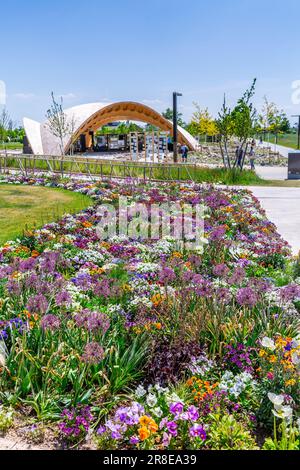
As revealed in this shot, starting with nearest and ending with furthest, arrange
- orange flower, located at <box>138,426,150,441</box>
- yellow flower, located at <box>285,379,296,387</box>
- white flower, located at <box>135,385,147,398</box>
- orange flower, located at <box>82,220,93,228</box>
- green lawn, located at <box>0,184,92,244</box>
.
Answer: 1. orange flower, located at <box>138,426,150,441</box>
2. yellow flower, located at <box>285,379,296,387</box>
3. white flower, located at <box>135,385,147,398</box>
4. orange flower, located at <box>82,220,93,228</box>
5. green lawn, located at <box>0,184,92,244</box>

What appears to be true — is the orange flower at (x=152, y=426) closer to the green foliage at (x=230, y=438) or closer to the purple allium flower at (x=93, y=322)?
the green foliage at (x=230, y=438)

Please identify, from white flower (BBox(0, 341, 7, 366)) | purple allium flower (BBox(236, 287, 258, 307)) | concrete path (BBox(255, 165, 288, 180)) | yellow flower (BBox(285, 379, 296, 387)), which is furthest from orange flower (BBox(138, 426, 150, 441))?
concrete path (BBox(255, 165, 288, 180))

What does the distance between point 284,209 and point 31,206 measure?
6.37 meters

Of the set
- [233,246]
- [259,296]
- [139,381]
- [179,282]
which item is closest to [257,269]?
[233,246]

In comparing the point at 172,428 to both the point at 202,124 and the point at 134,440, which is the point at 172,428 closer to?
the point at 134,440

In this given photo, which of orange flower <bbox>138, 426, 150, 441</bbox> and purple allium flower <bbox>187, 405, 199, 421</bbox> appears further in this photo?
purple allium flower <bbox>187, 405, 199, 421</bbox>

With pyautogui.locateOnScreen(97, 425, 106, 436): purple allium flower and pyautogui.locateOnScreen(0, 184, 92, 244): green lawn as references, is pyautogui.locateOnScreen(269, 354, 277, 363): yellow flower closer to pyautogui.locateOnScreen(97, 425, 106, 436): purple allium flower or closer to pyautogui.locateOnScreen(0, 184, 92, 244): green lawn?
pyautogui.locateOnScreen(97, 425, 106, 436): purple allium flower

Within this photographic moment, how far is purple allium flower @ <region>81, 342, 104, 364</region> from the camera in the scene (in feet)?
10.7

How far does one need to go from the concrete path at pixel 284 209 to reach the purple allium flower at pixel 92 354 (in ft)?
16.6

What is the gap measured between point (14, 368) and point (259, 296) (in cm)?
214

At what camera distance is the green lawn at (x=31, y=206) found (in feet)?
30.9

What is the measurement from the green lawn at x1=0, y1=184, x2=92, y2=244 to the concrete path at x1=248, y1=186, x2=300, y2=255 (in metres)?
4.42

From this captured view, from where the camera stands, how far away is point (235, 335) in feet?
12.8
